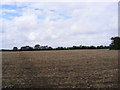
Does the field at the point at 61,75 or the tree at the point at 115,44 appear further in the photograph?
the tree at the point at 115,44

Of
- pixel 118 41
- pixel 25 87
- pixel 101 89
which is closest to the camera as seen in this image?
pixel 101 89

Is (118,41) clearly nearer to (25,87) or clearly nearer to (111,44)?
(111,44)

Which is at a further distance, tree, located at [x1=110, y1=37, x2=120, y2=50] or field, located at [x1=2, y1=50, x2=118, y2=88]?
tree, located at [x1=110, y1=37, x2=120, y2=50]

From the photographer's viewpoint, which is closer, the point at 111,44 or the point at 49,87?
the point at 49,87

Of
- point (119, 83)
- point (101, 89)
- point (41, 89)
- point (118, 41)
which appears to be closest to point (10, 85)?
point (41, 89)

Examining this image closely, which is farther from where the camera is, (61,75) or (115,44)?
(115,44)

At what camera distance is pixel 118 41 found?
11981cm

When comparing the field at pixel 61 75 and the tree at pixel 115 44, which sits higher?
the tree at pixel 115 44

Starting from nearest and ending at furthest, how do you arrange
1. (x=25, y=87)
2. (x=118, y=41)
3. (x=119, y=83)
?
(x=25, y=87) → (x=119, y=83) → (x=118, y=41)

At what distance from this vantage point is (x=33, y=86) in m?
12.5

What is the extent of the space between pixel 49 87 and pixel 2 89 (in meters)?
1.98

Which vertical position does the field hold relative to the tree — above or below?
below

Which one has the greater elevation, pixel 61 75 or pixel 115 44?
pixel 115 44

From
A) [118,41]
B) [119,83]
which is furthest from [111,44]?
[119,83]
